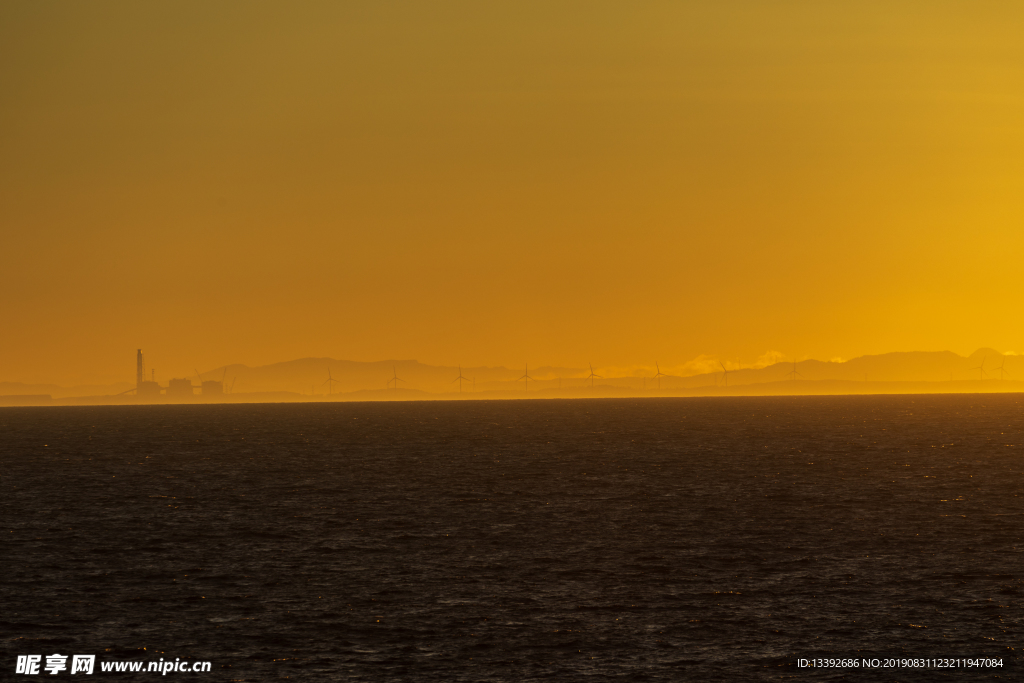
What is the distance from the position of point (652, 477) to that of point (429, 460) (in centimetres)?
4291

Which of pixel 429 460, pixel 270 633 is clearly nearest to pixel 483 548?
pixel 270 633

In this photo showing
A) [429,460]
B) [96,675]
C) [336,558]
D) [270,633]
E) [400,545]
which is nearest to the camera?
[96,675]

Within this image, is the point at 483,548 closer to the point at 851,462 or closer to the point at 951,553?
the point at 951,553

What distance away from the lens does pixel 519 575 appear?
187ft

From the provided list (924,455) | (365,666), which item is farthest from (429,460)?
(365,666)

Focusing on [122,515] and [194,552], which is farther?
[122,515]

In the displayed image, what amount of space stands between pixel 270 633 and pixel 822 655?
23293 millimetres

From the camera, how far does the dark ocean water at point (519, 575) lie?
41.4 meters

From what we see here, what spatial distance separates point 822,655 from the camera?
4084 centimetres

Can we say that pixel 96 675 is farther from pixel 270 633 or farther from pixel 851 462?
pixel 851 462

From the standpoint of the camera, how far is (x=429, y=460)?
14900 cm

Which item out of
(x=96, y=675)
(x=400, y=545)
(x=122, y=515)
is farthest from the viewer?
(x=122, y=515)

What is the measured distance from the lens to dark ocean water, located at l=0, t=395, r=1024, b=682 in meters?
41.4

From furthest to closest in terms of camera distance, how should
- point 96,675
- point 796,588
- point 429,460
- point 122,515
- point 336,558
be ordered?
point 429,460
point 122,515
point 336,558
point 796,588
point 96,675
